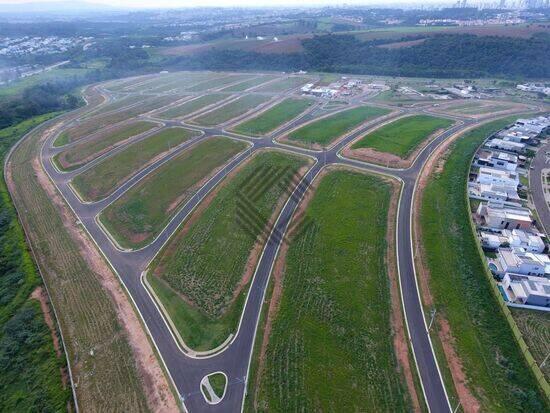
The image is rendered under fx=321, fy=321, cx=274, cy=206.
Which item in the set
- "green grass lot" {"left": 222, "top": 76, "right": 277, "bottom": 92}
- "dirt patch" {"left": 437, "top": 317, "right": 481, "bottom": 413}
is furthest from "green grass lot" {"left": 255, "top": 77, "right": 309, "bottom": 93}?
"dirt patch" {"left": 437, "top": 317, "right": 481, "bottom": 413}

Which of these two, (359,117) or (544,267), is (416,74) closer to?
(359,117)

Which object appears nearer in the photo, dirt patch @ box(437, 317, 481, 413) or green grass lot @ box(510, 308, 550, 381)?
dirt patch @ box(437, 317, 481, 413)

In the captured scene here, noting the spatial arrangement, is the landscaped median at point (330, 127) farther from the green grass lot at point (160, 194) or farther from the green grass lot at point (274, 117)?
the green grass lot at point (160, 194)

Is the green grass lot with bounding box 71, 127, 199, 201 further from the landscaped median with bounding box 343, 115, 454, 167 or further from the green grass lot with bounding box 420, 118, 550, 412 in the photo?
the green grass lot with bounding box 420, 118, 550, 412

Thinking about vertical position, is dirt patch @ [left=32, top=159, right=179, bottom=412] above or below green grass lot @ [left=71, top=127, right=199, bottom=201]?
above

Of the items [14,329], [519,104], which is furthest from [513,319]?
[519,104]
